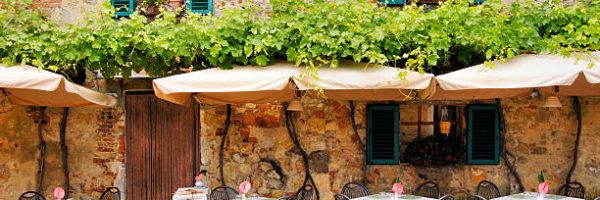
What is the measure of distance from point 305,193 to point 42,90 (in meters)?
3.49

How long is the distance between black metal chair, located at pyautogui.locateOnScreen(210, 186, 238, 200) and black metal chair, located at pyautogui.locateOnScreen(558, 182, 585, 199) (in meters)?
4.56

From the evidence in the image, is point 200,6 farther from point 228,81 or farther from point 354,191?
point 354,191

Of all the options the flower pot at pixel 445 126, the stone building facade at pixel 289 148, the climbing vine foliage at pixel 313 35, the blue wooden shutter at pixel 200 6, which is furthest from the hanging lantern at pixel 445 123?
the blue wooden shutter at pixel 200 6

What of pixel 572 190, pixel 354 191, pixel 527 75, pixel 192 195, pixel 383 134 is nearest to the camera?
pixel 527 75

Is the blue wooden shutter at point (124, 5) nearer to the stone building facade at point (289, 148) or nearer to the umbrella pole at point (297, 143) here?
the stone building facade at point (289, 148)

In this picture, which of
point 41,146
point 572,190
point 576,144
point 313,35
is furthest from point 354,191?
point 41,146

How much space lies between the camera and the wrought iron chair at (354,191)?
816 centimetres

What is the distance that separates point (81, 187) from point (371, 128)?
4.28 metres

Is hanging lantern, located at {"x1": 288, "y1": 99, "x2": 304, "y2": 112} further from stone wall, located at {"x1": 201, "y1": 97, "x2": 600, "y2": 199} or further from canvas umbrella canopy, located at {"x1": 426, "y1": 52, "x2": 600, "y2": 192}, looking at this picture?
canvas umbrella canopy, located at {"x1": 426, "y1": 52, "x2": 600, "y2": 192}

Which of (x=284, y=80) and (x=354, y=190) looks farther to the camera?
(x=354, y=190)

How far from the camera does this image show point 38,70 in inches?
273

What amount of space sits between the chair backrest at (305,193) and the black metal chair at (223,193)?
847mm

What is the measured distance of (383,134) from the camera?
28.6ft

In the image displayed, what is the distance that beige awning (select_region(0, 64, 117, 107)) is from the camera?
6.64 meters
